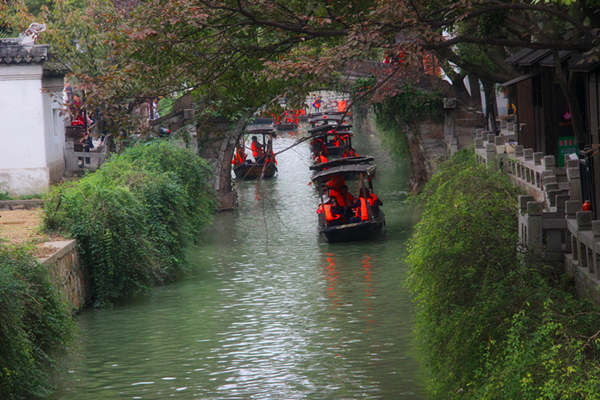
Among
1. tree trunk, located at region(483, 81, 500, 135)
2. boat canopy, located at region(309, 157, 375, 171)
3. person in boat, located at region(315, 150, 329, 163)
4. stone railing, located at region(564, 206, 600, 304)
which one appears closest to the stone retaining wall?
stone railing, located at region(564, 206, 600, 304)

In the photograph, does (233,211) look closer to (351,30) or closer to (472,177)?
(472,177)

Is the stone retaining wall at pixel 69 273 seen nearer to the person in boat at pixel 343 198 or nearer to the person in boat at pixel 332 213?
the person in boat at pixel 332 213

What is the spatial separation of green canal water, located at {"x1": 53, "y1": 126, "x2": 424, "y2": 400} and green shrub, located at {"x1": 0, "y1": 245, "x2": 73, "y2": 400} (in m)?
0.88

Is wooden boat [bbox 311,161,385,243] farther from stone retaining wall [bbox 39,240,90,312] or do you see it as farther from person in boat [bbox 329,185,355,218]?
stone retaining wall [bbox 39,240,90,312]

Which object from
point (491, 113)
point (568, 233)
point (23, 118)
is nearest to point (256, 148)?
point (491, 113)

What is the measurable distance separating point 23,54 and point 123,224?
9.28 meters

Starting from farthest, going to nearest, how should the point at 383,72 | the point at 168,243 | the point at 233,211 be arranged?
the point at 233,211 → the point at 383,72 → the point at 168,243

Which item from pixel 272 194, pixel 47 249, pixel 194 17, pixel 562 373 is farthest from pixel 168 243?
pixel 272 194

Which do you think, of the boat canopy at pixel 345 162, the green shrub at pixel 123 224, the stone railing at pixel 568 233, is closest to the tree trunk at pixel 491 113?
the boat canopy at pixel 345 162

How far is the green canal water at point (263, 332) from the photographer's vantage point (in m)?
11.5

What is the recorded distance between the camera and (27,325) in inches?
413

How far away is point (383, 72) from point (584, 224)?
17280 mm

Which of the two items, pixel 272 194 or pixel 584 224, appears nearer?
pixel 584 224

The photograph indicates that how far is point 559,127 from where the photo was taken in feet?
53.6
